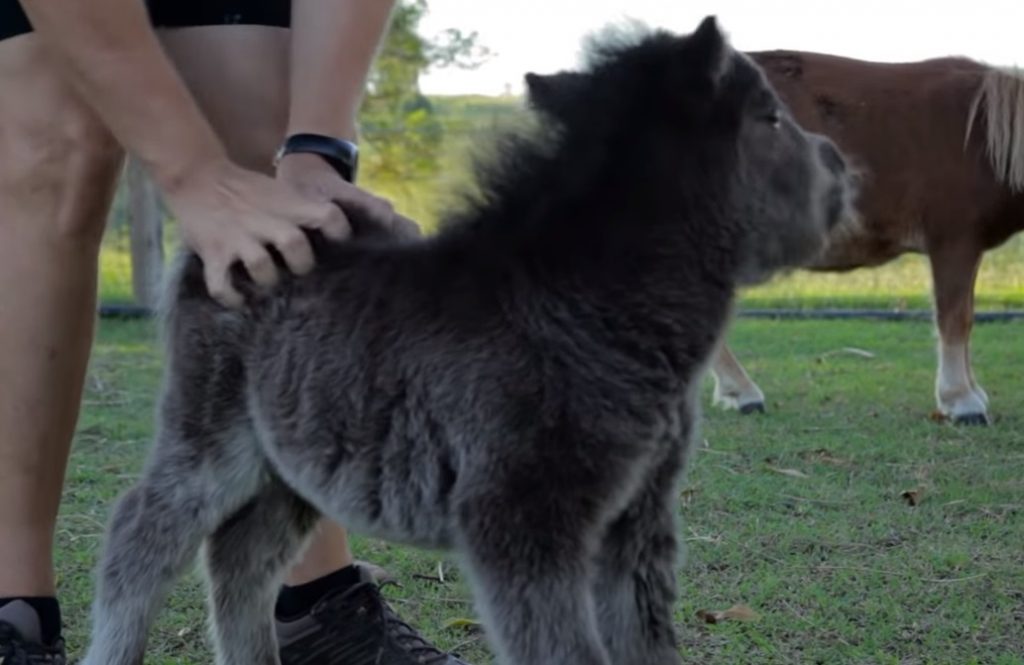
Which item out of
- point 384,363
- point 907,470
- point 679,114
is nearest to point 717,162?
point 679,114

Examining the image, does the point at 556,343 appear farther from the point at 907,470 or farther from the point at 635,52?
the point at 907,470

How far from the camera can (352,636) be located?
268 cm

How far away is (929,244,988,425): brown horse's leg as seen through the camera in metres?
5.46

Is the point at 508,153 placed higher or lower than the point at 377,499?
higher

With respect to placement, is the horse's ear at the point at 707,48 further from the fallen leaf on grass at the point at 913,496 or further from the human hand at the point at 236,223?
the fallen leaf on grass at the point at 913,496

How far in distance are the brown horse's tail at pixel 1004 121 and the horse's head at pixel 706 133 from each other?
3997 millimetres

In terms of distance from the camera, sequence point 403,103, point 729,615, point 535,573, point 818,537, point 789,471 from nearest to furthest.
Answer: point 535,573 < point 729,615 < point 818,537 < point 789,471 < point 403,103

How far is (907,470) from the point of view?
14.7ft

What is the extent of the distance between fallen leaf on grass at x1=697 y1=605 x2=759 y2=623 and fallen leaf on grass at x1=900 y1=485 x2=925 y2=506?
121cm

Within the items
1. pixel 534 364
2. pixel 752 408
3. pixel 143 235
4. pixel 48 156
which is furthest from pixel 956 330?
pixel 143 235

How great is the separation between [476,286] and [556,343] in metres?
0.16

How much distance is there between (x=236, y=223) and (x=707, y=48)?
0.78 meters

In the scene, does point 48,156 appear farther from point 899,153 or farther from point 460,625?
point 899,153

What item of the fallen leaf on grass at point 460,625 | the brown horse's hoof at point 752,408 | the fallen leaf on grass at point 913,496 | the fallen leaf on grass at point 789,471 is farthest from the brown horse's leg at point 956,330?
the fallen leaf on grass at point 460,625
